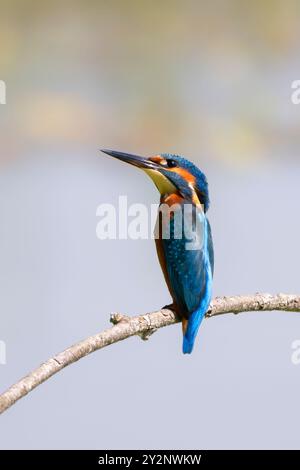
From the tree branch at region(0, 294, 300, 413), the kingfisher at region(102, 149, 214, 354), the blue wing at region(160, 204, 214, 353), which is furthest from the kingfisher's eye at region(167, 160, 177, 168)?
the tree branch at region(0, 294, 300, 413)

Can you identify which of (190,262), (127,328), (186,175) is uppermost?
(186,175)

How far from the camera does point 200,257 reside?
2.77 metres

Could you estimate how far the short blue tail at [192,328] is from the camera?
2.65m

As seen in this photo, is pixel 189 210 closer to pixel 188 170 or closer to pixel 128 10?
pixel 188 170

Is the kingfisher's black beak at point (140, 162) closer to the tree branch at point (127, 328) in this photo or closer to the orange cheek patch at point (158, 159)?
the orange cheek patch at point (158, 159)

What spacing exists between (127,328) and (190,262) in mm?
579

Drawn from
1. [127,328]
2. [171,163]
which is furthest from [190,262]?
[127,328]

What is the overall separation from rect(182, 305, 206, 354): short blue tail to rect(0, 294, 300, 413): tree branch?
0.04 metres

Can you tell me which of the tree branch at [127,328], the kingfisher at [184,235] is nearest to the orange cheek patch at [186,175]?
the kingfisher at [184,235]

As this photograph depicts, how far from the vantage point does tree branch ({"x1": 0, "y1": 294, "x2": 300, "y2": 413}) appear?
1.87m

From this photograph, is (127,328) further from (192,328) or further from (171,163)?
(171,163)

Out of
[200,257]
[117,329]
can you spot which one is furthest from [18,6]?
[117,329]

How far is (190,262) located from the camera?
2.76 metres

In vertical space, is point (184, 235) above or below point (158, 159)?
below
